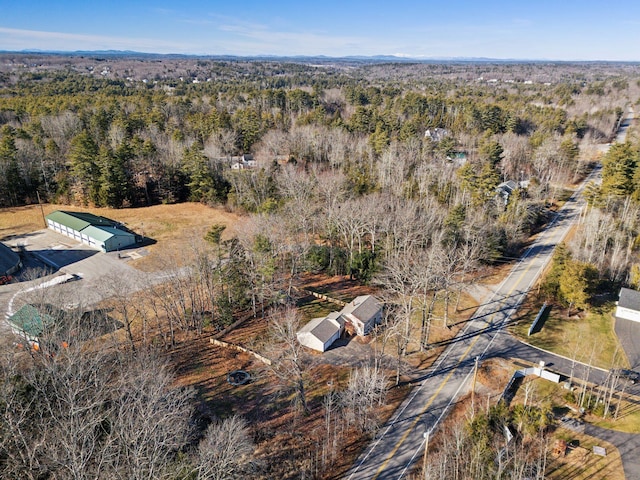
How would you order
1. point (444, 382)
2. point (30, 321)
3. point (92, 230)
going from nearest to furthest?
point (444, 382) < point (30, 321) < point (92, 230)

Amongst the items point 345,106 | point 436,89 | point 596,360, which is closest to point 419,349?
point 596,360

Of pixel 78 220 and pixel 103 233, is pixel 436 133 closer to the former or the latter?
pixel 103 233

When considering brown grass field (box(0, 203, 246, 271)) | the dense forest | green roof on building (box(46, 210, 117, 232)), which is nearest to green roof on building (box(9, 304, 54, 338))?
the dense forest

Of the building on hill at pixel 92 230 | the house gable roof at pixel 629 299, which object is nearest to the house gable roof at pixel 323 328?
the house gable roof at pixel 629 299

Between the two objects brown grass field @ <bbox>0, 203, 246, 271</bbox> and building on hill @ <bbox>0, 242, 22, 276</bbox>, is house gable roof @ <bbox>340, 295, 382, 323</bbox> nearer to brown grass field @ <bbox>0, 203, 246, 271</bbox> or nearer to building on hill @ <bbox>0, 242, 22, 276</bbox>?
brown grass field @ <bbox>0, 203, 246, 271</bbox>

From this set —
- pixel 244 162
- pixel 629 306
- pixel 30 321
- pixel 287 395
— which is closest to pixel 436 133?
pixel 244 162

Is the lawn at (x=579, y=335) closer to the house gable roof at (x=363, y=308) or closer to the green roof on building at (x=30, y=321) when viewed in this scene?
the house gable roof at (x=363, y=308)
